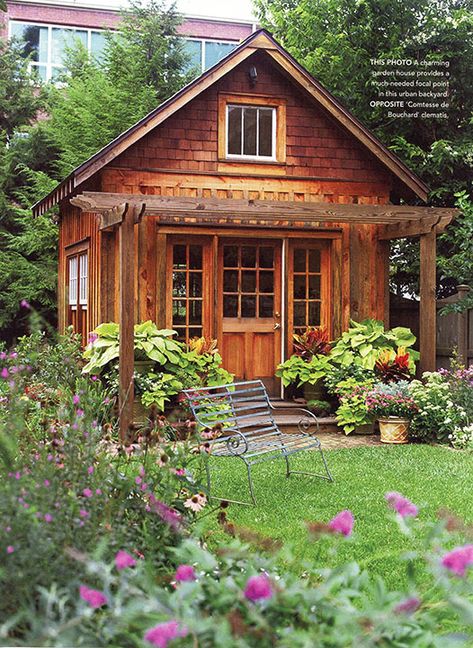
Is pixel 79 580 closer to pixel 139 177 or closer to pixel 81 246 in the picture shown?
pixel 139 177

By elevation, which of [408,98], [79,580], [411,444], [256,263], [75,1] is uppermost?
[75,1]

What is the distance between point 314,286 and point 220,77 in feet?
10.7

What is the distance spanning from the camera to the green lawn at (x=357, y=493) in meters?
5.48

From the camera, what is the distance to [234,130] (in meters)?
12.1

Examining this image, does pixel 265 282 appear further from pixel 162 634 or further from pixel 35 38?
pixel 35 38

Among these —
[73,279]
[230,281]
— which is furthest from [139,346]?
[73,279]

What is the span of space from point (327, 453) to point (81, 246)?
5731mm

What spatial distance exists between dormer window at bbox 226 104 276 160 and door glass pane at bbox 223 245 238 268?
1.30 m

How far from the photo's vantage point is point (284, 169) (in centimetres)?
1230

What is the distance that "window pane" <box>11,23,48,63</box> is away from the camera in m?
25.0

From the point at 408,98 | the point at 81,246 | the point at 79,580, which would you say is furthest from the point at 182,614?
the point at 408,98

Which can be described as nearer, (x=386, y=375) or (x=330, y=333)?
(x=386, y=375)

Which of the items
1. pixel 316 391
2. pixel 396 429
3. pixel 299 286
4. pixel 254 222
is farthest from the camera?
pixel 299 286

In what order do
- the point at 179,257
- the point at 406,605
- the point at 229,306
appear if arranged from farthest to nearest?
1. the point at 229,306
2. the point at 179,257
3. the point at 406,605
